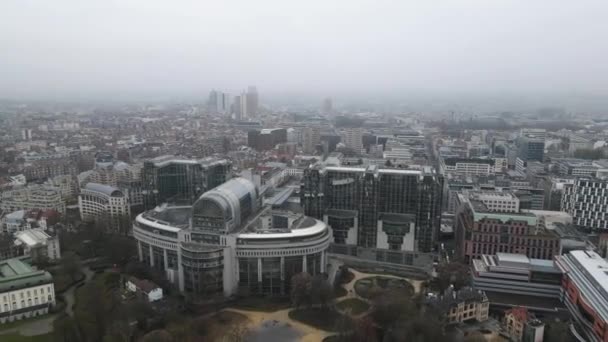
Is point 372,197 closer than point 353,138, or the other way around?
point 372,197

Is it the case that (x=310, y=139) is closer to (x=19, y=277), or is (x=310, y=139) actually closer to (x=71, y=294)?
(x=71, y=294)

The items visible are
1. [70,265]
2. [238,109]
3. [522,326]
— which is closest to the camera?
[522,326]

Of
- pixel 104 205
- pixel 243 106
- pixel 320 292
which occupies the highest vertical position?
pixel 243 106

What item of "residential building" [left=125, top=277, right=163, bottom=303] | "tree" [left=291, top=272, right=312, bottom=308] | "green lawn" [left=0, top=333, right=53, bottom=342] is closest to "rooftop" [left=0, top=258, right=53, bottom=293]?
"green lawn" [left=0, top=333, right=53, bottom=342]

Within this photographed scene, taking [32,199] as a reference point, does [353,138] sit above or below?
above

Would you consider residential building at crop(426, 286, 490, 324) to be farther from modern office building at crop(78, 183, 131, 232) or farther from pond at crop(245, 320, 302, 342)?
modern office building at crop(78, 183, 131, 232)

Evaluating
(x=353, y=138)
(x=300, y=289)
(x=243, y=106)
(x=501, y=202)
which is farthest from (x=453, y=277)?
(x=243, y=106)

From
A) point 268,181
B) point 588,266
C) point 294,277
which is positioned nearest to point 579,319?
point 588,266
